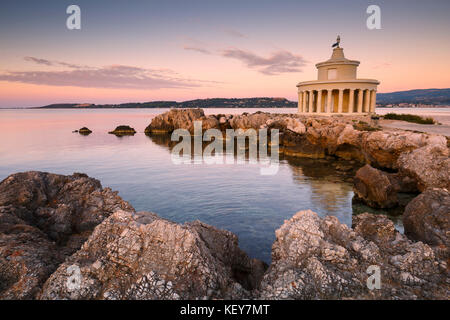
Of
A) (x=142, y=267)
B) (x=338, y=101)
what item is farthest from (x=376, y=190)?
(x=338, y=101)

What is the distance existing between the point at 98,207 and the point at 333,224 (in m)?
5.53

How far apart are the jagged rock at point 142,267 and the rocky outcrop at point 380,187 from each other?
11666 mm

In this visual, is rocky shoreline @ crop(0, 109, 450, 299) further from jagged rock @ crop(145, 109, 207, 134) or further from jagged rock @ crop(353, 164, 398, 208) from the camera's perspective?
jagged rock @ crop(145, 109, 207, 134)

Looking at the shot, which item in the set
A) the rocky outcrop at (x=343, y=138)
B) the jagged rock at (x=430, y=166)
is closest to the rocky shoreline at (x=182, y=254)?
the jagged rock at (x=430, y=166)

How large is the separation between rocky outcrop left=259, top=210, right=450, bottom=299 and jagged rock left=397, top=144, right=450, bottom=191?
8.62m

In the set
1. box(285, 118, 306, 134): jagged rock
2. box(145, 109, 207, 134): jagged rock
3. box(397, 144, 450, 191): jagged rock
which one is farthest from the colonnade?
box(397, 144, 450, 191): jagged rock

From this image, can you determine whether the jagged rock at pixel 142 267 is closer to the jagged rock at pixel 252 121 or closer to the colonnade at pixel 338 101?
the jagged rock at pixel 252 121

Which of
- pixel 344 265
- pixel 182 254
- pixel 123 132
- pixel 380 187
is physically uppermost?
pixel 182 254

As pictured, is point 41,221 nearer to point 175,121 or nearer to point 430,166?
point 430,166

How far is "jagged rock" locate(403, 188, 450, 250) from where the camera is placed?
576 centimetres

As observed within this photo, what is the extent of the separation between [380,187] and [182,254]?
1249 centimetres

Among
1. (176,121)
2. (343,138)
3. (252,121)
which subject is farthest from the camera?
(176,121)

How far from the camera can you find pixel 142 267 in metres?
4.22
